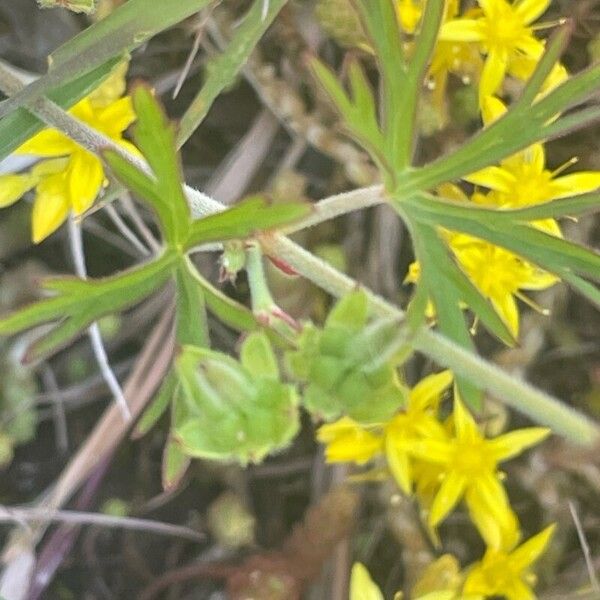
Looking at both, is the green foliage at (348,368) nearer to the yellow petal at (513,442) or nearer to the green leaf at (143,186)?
the green leaf at (143,186)

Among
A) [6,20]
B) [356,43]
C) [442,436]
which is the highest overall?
[6,20]

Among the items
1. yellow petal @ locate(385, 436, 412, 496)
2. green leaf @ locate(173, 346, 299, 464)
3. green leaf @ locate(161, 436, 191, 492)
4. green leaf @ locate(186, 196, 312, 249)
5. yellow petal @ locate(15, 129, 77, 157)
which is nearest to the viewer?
green leaf @ locate(173, 346, 299, 464)

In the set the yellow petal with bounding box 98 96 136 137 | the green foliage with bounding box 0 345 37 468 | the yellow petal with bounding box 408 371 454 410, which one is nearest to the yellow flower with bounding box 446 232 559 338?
the yellow petal with bounding box 408 371 454 410

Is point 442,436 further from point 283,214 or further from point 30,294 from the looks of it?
point 30,294

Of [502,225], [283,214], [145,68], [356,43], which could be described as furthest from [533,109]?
[145,68]

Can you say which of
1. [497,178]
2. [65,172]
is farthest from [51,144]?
[497,178]

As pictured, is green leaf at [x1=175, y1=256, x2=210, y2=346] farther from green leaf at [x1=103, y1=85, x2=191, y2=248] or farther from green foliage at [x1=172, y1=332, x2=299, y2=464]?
green foliage at [x1=172, y1=332, x2=299, y2=464]

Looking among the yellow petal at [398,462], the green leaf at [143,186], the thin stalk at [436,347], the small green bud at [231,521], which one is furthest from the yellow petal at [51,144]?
the small green bud at [231,521]
